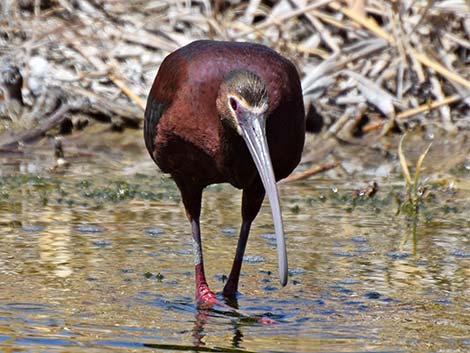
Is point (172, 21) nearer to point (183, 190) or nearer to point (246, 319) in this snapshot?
point (183, 190)

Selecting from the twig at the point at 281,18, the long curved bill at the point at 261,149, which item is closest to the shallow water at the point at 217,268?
the long curved bill at the point at 261,149

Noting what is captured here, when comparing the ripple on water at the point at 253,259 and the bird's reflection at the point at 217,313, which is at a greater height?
the ripple on water at the point at 253,259

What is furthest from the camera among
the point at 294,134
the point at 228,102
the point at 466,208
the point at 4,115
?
the point at 4,115

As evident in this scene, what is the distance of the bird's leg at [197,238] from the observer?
17.1 feet

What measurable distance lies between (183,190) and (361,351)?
5.01ft

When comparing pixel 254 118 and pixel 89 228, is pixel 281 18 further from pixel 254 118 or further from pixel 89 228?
pixel 254 118

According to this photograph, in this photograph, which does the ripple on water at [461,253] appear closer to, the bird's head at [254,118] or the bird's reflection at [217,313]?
the bird's reflection at [217,313]

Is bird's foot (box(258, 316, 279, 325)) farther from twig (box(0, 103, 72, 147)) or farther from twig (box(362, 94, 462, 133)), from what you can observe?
twig (box(362, 94, 462, 133))

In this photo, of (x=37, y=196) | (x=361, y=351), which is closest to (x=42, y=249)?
(x=37, y=196)

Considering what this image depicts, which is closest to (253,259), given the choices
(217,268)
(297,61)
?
(217,268)

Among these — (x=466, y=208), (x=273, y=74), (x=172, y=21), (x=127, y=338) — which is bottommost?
(x=127, y=338)

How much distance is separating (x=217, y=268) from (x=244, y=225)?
383mm

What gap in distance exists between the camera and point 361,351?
4211 mm

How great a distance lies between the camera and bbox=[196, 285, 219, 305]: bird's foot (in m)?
5.04
